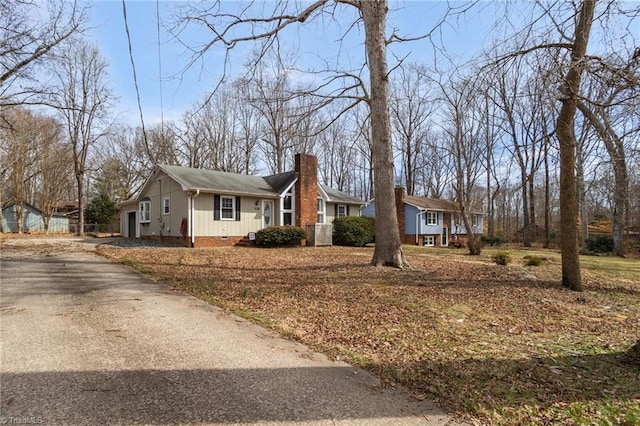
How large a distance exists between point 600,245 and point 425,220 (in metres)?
12.1

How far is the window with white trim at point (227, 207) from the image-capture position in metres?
18.4

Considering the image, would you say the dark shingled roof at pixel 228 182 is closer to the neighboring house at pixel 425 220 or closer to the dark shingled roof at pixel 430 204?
the neighboring house at pixel 425 220

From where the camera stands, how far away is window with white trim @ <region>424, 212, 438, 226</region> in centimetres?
3016

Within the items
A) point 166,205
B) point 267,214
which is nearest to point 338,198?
point 267,214

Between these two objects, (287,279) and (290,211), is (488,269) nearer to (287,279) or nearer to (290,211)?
(287,279)

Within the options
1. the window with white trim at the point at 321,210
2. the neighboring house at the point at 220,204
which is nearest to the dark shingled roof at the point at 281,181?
the neighboring house at the point at 220,204

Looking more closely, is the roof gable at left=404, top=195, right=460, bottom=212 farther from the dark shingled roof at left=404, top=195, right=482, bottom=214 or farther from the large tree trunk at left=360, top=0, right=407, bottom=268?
the large tree trunk at left=360, top=0, right=407, bottom=268

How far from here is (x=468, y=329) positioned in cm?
480

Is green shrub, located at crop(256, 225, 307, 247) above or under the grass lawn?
above

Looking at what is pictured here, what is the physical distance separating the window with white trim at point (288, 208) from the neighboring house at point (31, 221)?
94.0 ft

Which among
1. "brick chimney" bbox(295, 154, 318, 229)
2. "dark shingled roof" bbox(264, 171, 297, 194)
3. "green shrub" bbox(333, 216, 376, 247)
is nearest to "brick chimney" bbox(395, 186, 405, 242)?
"green shrub" bbox(333, 216, 376, 247)

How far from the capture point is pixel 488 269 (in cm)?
1060

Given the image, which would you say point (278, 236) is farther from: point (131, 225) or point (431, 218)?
point (431, 218)

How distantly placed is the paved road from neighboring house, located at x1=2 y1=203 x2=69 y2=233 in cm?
3923
